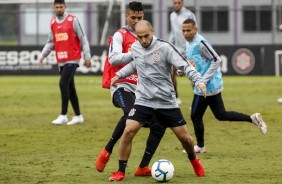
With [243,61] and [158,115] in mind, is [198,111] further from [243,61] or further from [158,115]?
[243,61]

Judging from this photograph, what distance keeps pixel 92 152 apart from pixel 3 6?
4272 centimetres

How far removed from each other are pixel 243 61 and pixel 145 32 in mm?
23884

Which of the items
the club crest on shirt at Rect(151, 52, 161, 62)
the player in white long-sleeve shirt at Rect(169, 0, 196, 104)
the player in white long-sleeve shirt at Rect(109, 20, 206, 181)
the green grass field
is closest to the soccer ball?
the green grass field

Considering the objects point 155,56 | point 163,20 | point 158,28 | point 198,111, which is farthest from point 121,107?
point 158,28

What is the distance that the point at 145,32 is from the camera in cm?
988

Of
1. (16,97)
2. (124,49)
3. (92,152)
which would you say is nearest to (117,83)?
(124,49)

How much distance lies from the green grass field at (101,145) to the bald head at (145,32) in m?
1.69

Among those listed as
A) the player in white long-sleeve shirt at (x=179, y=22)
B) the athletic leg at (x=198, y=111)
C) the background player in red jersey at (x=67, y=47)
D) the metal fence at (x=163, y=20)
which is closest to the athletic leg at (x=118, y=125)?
the athletic leg at (x=198, y=111)

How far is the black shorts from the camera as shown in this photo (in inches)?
401

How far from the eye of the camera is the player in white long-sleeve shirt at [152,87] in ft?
33.0

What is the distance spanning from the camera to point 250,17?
157 ft

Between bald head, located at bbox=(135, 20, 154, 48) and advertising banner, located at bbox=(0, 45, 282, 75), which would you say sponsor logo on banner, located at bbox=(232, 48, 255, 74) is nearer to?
advertising banner, located at bbox=(0, 45, 282, 75)

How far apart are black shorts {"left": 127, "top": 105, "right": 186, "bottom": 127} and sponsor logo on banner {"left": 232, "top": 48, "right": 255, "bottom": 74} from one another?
23.2 metres

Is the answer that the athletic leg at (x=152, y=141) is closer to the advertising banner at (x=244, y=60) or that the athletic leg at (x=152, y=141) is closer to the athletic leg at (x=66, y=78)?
the athletic leg at (x=66, y=78)
